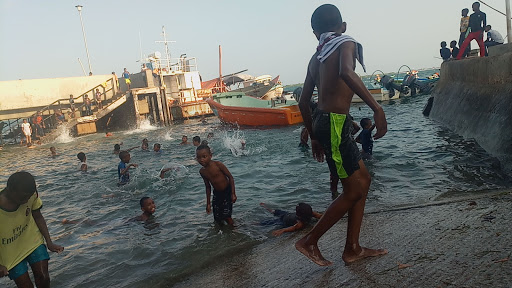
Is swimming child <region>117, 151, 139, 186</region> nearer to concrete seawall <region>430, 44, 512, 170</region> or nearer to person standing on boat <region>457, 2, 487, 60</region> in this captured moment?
concrete seawall <region>430, 44, 512, 170</region>

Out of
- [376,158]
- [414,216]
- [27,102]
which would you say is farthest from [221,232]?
[27,102]

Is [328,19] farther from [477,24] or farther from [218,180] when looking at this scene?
[477,24]

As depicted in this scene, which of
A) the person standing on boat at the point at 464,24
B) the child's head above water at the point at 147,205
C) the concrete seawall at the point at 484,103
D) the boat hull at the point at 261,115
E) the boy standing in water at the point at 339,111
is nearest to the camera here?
the boy standing in water at the point at 339,111

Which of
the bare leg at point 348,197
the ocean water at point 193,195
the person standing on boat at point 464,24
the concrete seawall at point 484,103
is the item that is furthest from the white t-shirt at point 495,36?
the bare leg at point 348,197

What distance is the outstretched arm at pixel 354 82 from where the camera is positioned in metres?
2.48

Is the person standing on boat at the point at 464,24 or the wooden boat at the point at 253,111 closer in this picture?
the person standing on boat at the point at 464,24

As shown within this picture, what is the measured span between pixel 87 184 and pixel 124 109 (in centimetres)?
1823

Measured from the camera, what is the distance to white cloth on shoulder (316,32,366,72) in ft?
8.46

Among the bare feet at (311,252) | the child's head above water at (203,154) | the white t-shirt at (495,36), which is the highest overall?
the white t-shirt at (495,36)

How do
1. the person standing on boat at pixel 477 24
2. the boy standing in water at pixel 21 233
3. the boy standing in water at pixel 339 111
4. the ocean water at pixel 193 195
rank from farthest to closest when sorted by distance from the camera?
the person standing on boat at pixel 477 24 < the ocean water at pixel 193 195 < the boy standing in water at pixel 21 233 < the boy standing in water at pixel 339 111

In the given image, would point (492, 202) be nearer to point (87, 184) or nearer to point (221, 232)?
point (221, 232)

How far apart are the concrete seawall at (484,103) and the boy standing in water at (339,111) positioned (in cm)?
482

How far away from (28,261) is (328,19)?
3.49 m

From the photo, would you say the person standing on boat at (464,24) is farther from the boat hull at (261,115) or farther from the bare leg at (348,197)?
the bare leg at (348,197)
